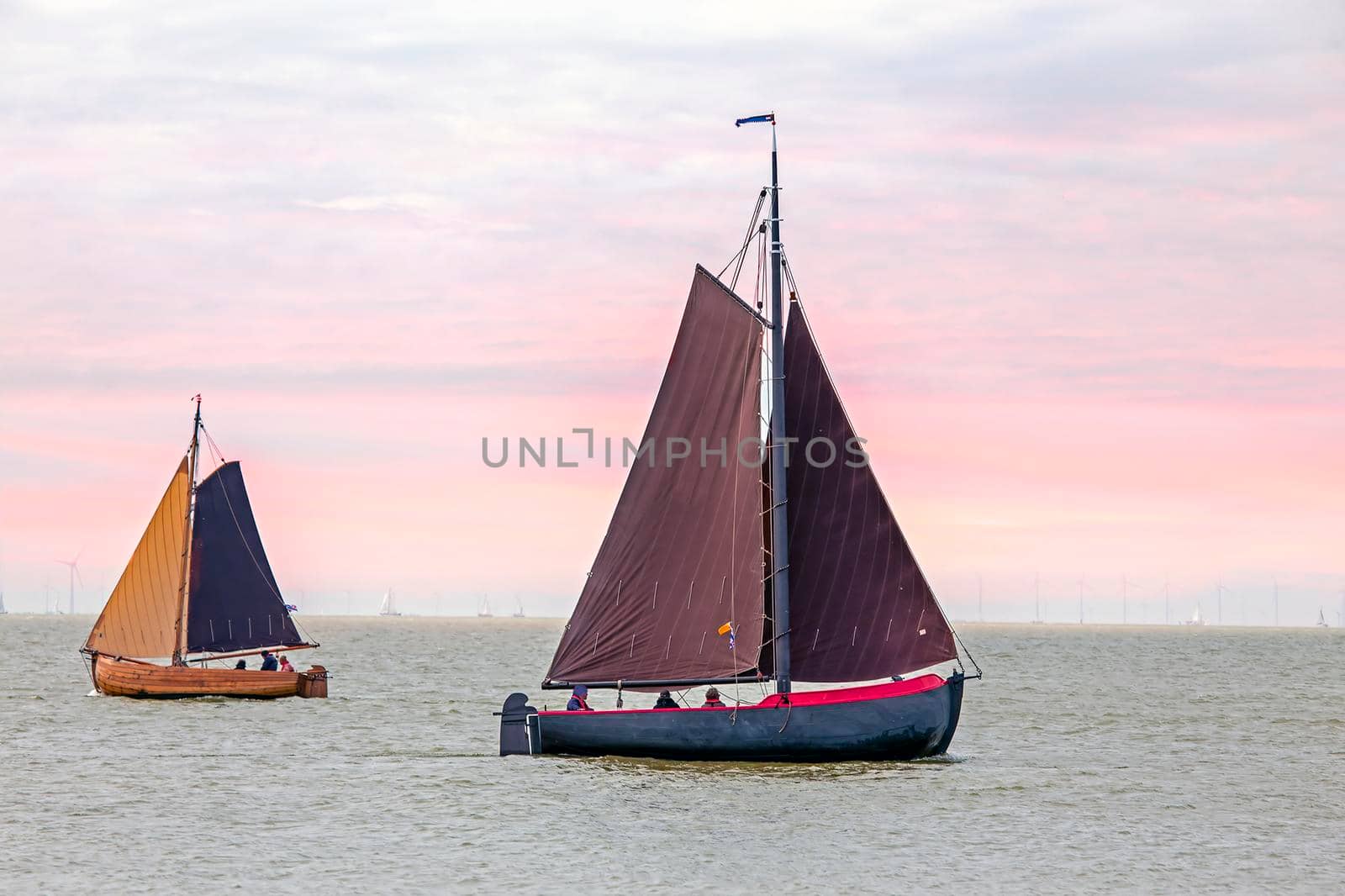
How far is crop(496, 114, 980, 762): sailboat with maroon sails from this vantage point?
1594 inches

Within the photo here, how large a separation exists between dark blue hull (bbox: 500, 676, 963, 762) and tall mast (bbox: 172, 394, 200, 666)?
103 feet

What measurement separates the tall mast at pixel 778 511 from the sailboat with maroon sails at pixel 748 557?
0.13 ft

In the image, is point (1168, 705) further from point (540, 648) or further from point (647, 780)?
point (540, 648)

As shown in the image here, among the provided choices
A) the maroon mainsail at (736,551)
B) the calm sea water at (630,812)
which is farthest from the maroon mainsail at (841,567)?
the calm sea water at (630,812)

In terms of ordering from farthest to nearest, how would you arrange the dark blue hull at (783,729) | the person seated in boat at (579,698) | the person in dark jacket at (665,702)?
the person seated in boat at (579,698) < the person in dark jacket at (665,702) < the dark blue hull at (783,729)

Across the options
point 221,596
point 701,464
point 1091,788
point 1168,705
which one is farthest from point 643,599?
point 1168,705

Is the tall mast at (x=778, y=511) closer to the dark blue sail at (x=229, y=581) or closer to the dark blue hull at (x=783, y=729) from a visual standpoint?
the dark blue hull at (x=783, y=729)

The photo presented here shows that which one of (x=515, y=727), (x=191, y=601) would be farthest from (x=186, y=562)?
(x=515, y=727)

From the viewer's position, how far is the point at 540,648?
194375 millimetres

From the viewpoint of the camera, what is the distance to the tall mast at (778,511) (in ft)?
133

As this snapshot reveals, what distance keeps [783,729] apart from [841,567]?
4.62 metres

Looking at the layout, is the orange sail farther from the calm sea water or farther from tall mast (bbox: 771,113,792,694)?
tall mast (bbox: 771,113,792,694)

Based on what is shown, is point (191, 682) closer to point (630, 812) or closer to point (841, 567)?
point (841, 567)

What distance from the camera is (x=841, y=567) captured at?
4062 cm
